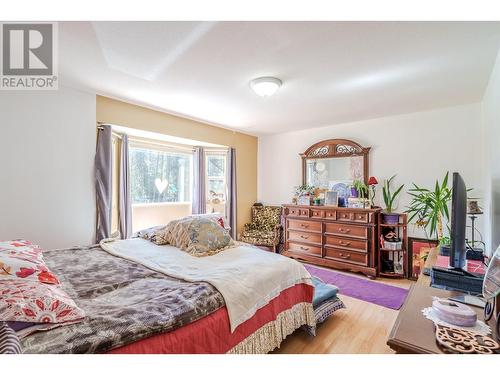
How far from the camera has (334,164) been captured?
4164mm

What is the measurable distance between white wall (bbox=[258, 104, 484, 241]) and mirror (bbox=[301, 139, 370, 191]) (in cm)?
12

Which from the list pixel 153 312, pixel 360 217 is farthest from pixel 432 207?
pixel 153 312

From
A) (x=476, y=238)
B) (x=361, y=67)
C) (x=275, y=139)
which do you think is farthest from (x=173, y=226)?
(x=476, y=238)

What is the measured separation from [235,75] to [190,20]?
0.84 m

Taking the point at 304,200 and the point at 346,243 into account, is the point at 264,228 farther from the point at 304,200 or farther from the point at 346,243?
the point at 346,243

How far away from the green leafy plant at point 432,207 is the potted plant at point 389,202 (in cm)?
17

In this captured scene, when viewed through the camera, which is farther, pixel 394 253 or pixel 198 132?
pixel 198 132

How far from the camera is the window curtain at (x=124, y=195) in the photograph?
3.24 meters

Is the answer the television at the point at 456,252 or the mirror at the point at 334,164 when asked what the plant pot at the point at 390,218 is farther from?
the television at the point at 456,252

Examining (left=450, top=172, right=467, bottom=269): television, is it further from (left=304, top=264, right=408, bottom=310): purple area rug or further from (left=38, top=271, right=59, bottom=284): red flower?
(left=38, top=271, right=59, bottom=284): red flower

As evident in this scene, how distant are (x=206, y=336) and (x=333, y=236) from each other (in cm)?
295

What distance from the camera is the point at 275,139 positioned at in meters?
4.98

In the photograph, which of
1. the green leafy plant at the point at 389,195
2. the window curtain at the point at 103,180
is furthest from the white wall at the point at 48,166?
the green leafy plant at the point at 389,195

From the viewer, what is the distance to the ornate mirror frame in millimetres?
3896
